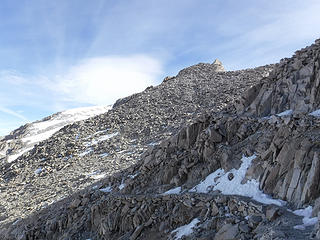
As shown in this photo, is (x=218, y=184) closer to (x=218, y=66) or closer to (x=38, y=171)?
(x=38, y=171)

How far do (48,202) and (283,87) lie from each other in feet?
74.2

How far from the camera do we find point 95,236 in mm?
17516

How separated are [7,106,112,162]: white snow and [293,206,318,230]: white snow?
184ft

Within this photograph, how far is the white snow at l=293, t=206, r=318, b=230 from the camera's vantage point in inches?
369

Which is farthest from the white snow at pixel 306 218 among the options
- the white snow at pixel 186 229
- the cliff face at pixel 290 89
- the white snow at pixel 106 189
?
the white snow at pixel 106 189

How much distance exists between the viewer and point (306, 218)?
9.91m

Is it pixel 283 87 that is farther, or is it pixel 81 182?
pixel 81 182

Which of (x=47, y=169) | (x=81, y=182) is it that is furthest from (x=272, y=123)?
(x=47, y=169)

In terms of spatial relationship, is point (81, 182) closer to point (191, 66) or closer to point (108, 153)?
point (108, 153)

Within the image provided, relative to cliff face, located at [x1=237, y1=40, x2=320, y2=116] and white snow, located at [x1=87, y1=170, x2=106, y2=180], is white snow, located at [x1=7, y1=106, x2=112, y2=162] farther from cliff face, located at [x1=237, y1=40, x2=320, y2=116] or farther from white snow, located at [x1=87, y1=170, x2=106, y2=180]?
cliff face, located at [x1=237, y1=40, x2=320, y2=116]

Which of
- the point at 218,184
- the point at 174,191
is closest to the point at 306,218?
the point at 218,184

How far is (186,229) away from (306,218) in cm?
545

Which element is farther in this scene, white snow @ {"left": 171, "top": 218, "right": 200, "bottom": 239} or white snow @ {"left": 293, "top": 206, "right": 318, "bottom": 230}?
white snow @ {"left": 171, "top": 218, "right": 200, "bottom": 239}

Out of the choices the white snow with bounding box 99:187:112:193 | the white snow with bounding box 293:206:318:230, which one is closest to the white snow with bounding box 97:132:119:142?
the white snow with bounding box 99:187:112:193
